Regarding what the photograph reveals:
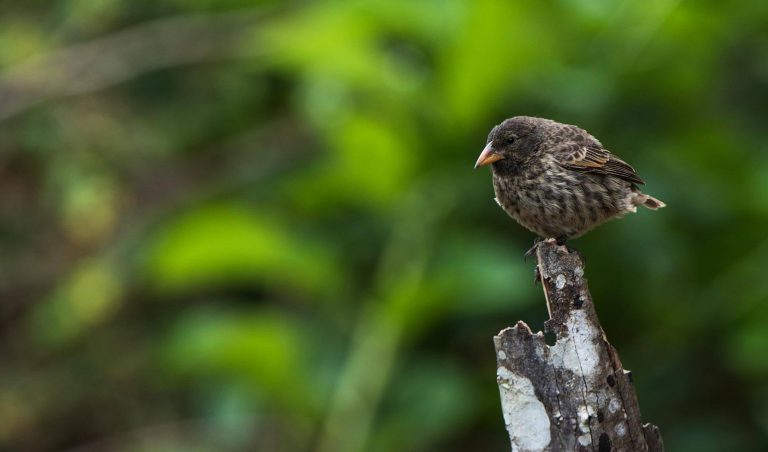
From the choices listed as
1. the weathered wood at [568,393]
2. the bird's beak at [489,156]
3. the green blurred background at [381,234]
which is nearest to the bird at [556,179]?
the bird's beak at [489,156]

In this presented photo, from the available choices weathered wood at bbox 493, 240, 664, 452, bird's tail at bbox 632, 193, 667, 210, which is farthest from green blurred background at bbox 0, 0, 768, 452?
weathered wood at bbox 493, 240, 664, 452

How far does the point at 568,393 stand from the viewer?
2781 millimetres

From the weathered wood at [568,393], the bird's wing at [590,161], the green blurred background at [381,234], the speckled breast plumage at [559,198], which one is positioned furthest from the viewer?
the green blurred background at [381,234]

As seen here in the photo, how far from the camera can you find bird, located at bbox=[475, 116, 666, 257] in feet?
12.9

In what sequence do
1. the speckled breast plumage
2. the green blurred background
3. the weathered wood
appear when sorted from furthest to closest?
the green blurred background, the speckled breast plumage, the weathered wood

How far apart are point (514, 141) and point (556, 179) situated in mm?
228

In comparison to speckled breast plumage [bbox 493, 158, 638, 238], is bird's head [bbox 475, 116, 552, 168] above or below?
above

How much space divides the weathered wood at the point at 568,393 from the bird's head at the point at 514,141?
135cm

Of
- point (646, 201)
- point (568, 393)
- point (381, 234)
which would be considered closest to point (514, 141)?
point (646, 201)

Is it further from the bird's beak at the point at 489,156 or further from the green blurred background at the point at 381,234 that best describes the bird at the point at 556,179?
the green blurred background at the point at 381,234

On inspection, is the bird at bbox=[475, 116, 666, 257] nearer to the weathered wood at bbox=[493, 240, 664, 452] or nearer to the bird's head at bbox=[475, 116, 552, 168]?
the bird's head at bbox=[475, 116, 552, 168]

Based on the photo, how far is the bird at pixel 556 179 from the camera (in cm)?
394

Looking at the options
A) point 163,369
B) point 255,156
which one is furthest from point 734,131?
point 163,369

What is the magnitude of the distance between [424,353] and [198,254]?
1.26m
